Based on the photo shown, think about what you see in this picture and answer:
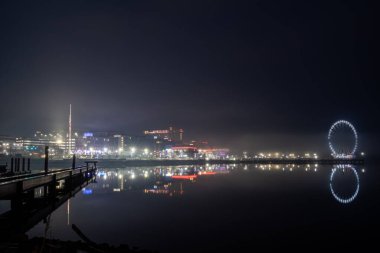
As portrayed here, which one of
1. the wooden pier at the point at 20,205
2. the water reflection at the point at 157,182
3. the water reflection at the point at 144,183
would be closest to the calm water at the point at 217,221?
the wooden pier at the point at 20,205

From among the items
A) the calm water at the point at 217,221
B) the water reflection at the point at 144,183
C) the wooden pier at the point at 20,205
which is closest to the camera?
the wooden pier at the point at 20,205

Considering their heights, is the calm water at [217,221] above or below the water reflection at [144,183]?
below

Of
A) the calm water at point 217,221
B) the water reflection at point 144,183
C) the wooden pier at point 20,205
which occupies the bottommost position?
the calm water at point 217,221

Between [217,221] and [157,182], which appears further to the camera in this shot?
[157,182]

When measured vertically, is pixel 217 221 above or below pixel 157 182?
below

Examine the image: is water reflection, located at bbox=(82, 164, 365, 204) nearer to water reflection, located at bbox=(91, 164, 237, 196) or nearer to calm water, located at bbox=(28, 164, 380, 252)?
water reflection, located at bbox=(91, 164, 237, 196)

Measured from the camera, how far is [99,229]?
67.7 feet

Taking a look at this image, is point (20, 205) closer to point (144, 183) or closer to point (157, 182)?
point (144, 183)

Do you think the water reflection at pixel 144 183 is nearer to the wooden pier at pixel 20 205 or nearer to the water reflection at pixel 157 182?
the water reflection at pixel 157 182

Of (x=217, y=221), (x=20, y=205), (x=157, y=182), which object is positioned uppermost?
(x=20, y=205)

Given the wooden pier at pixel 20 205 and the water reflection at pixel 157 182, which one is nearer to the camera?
the wooden pier at pixel 20 205

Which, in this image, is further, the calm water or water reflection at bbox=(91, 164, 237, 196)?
water reflection at bbox=(91, 164, 237, 196)

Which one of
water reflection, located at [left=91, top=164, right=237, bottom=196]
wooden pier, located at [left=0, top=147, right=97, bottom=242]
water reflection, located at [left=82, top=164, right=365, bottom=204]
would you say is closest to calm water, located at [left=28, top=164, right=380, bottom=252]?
wooden pier, located at [left=0, top=147, right=97, bottom=242]

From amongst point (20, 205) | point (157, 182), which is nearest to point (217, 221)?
point (20, 205)
